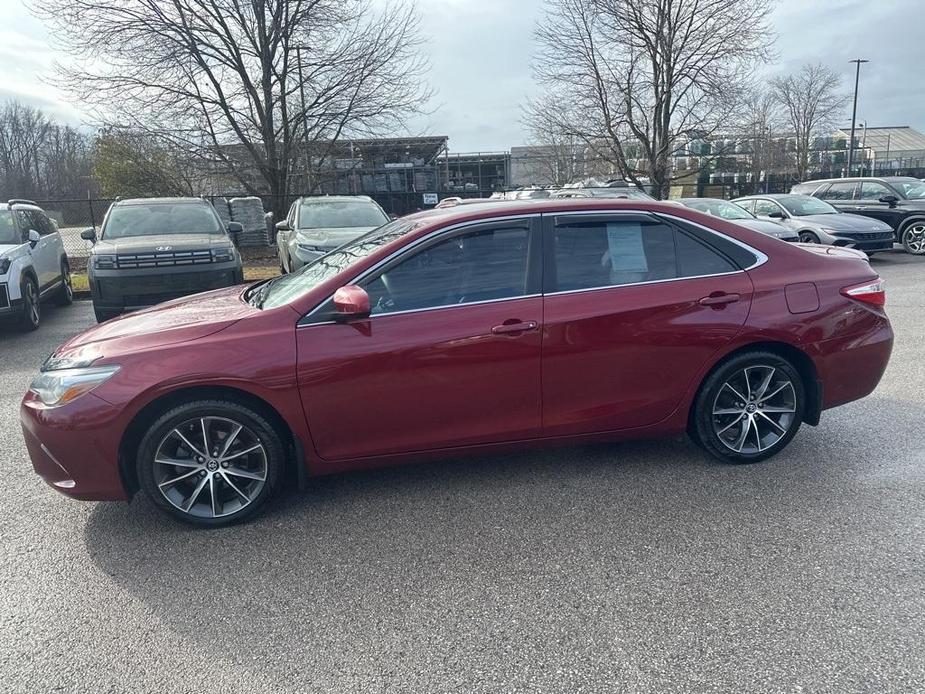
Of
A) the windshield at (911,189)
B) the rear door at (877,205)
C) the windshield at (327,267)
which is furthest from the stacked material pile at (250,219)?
the windshield at (911,189)

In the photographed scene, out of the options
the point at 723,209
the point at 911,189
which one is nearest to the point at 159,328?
the point at 723,209

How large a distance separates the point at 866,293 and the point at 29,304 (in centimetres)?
948

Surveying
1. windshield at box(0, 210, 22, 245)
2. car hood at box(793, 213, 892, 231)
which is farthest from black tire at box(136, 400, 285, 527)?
car hood at box(793, 213, 892, 231)

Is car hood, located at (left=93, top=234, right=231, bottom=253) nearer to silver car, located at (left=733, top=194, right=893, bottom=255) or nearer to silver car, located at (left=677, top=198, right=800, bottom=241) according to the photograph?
silver car, located at (left=677, top=198, right=800, bottom=241)

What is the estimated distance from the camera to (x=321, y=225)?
11.3 m

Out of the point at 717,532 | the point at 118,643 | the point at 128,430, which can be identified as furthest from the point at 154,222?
the point at 717,532

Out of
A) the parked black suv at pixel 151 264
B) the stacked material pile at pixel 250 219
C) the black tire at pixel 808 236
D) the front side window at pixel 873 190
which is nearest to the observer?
the parked black suv at pixel 151 264

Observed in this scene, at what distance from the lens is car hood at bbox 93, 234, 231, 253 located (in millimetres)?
8453

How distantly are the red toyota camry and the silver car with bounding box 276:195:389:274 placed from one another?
613 centimetres

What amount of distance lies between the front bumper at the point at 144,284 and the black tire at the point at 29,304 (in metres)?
0.96

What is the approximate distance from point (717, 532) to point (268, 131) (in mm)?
16528

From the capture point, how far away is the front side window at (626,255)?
3.75m

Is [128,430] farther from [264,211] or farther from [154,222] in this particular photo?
[264,211]

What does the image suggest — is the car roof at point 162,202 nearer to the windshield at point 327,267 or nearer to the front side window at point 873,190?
the windshield at point 327,267
